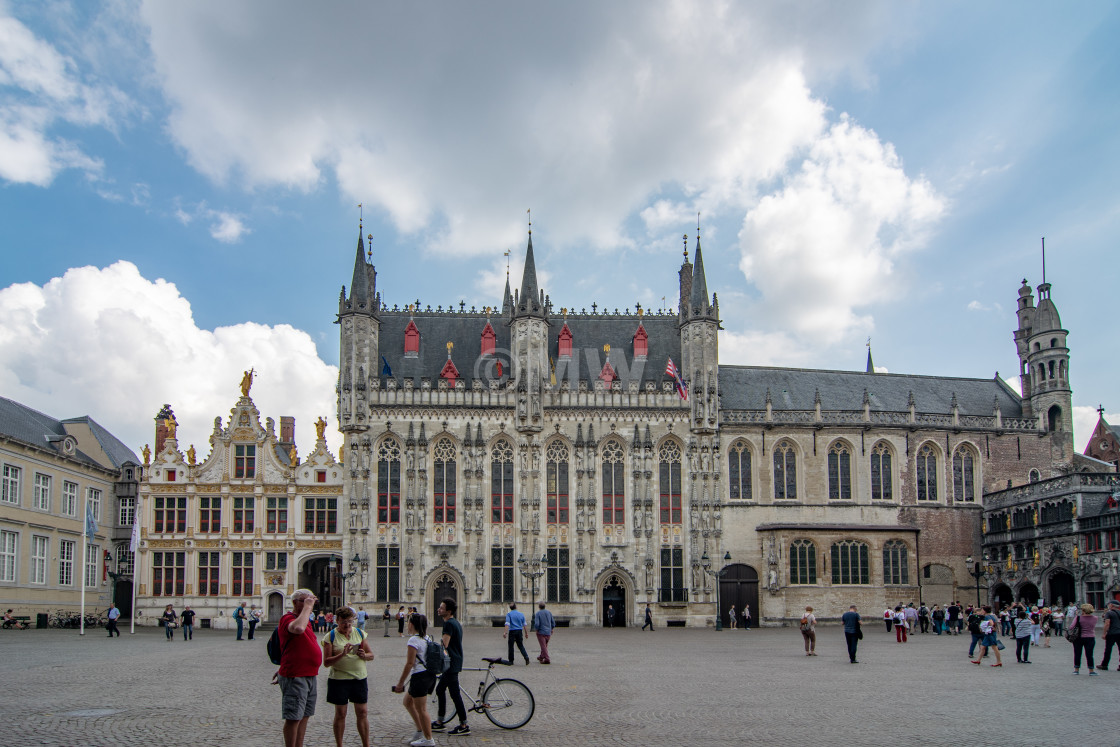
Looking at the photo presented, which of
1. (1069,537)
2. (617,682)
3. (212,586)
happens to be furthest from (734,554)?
(617,682)

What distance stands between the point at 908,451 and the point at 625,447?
18.3 metres

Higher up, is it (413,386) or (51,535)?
(413,386)

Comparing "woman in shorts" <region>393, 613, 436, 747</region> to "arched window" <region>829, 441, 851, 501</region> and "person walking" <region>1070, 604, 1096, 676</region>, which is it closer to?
"person walking" <region>1070, 604, 1096, 676</region>

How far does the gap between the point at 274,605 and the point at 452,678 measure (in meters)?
48.3

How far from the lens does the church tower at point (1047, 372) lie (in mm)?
65500

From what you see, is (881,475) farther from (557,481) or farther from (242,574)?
(242,574)

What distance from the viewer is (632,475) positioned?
59844mm

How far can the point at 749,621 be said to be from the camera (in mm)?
58594

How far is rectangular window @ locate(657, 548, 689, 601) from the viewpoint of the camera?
5894 centimetres

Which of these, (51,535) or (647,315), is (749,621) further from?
(51,535)

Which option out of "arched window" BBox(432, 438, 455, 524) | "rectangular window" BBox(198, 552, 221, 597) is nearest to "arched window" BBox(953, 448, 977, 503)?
"arched window" BBox(432, 438, 455, 524)

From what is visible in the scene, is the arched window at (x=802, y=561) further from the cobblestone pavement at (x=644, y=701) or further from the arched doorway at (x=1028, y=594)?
the cobblestone pavement at (x=644, y=701)

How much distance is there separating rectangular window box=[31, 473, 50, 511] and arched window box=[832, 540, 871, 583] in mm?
45557

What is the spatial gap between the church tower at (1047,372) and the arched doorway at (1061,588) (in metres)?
12.1
